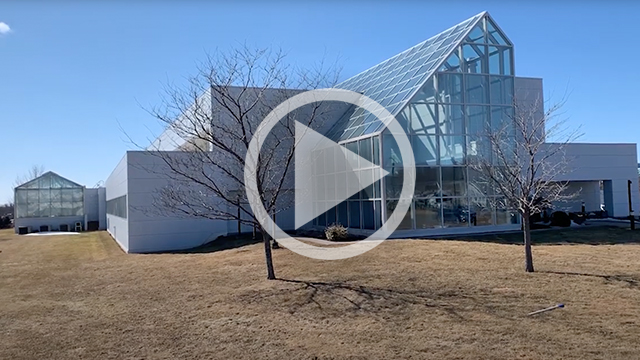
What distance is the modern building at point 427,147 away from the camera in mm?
19203

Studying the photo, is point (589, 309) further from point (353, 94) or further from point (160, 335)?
point (353, 94)

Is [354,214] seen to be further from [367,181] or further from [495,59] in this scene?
[495,59]

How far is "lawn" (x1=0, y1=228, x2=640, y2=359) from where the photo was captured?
294 inches

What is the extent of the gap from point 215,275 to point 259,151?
12.1 feet

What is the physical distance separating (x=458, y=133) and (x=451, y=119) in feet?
2.01

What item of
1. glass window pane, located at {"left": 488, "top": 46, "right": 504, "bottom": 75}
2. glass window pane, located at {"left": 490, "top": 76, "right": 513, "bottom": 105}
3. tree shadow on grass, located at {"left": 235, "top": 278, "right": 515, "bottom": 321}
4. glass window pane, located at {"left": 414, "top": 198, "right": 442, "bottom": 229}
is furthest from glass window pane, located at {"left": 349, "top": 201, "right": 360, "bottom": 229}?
tree shadow on grass, located at {"left": 235, "top": 278, "right": 515, "bottom": 321}

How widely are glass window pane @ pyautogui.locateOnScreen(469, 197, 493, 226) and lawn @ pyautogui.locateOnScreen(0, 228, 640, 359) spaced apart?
165 inches

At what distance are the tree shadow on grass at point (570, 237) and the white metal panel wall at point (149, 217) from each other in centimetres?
1202

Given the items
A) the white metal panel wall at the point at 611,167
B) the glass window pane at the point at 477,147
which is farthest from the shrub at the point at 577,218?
the glass window pane at the point at 477,147

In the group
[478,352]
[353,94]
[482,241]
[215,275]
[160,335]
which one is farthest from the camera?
[353,94]

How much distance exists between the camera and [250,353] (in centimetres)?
745

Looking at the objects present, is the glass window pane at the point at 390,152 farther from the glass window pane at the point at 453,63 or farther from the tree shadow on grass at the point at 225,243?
the tree shadow on grass at the point at 225,243

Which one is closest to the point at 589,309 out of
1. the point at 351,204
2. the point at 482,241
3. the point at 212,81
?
the point at 482,241
